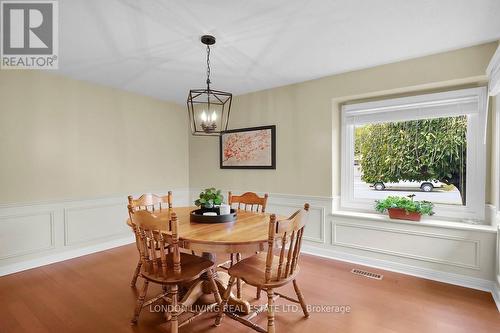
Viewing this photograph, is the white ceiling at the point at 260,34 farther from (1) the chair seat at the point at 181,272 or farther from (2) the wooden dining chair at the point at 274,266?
(1) the chair seat at the point at 181,272

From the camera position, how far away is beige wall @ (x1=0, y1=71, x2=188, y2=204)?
3096 millimetres

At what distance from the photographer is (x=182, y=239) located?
70.8 inches

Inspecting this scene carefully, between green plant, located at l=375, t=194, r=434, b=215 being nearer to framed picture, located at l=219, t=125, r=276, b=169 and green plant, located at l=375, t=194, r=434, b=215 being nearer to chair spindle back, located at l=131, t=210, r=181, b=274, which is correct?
framed picture, located at l=219, t=125, r=276, b=169

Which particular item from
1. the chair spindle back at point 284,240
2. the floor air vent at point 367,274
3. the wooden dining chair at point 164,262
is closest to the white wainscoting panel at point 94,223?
the wooden dining chair at point 164,262

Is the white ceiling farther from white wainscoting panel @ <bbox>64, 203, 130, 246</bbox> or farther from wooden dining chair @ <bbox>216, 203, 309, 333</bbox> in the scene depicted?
white wainscoting panel @ <bbox>64, 203, 130, 246</bbox>

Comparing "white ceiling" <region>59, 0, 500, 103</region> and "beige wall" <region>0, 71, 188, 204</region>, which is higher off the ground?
"white ceiling" <region>59, 0, 500, 103</region>

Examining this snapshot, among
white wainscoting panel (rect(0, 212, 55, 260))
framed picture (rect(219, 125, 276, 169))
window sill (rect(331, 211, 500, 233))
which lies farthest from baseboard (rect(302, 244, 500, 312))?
white wainscoting panel (rect(0, 212, 55, 260))

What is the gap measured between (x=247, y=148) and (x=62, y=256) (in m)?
2.90

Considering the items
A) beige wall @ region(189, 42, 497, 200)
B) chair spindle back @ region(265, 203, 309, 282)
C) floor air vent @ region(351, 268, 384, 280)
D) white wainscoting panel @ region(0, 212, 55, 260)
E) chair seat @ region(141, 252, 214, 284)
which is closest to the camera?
chair spindle back @ region(265, 203, 309, 282)

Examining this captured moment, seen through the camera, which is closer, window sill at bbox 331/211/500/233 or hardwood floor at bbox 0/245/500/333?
hardwood floor at bbox 0/245/500/333

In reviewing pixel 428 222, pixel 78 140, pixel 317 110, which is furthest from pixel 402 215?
pixel 78 140

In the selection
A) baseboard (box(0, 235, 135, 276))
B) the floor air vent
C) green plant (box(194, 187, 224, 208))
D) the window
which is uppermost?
the window

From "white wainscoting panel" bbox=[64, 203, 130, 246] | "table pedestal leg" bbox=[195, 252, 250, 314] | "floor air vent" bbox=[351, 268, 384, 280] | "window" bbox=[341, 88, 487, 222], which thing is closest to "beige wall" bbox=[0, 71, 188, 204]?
"white wainscoting panel" bbox=[64, 203, 130, 246]

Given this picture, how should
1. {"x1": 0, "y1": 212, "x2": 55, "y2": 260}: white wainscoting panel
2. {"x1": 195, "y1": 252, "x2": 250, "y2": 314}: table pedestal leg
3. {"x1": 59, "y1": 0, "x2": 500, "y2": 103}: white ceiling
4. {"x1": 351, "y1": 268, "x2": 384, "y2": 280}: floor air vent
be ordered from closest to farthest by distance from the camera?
{"x1": 59, "y1": 0, "x2": 500, "y2": 103}: white ceiling
{"x1": 195, "y1": 252, "x2": 250, "y2": 314}: table pedestal leg
{"x1": 351, "y1": 268, "x2": 384, "y2": 280}: floor air vent
{"x1": 0, "y1": 212, "x2": 55, "y2": 260}: white wainscoting panel
